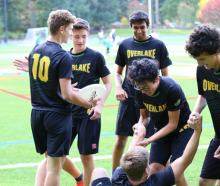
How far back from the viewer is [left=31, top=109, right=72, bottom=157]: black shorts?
11.2 ft

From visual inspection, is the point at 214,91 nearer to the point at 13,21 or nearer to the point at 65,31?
the point at 65,31

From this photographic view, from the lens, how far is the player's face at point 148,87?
10.5ft

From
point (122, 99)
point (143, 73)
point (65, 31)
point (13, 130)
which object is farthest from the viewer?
point (13, 130)

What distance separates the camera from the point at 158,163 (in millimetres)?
3520

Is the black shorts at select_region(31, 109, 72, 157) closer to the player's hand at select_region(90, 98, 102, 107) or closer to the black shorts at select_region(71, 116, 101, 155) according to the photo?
the player's hand at select_region(90, 98, 102, 107)

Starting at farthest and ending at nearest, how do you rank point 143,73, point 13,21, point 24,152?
1. point 13,21
2. point 24,152
3. point 143,73

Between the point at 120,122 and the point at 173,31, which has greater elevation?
the point at 120,122

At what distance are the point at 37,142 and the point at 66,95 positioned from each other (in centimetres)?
73

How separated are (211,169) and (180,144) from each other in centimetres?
41

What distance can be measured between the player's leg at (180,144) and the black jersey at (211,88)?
13.8 inches

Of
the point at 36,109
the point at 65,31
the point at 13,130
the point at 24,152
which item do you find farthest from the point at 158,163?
the point at 13,130

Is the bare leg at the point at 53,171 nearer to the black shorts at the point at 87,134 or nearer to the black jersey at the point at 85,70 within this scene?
the black shorts at the point at 87,134

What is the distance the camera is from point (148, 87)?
3244 millimetres

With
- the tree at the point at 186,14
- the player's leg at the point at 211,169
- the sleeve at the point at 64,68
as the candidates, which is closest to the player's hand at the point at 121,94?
the sleeve at the point at 64,68
